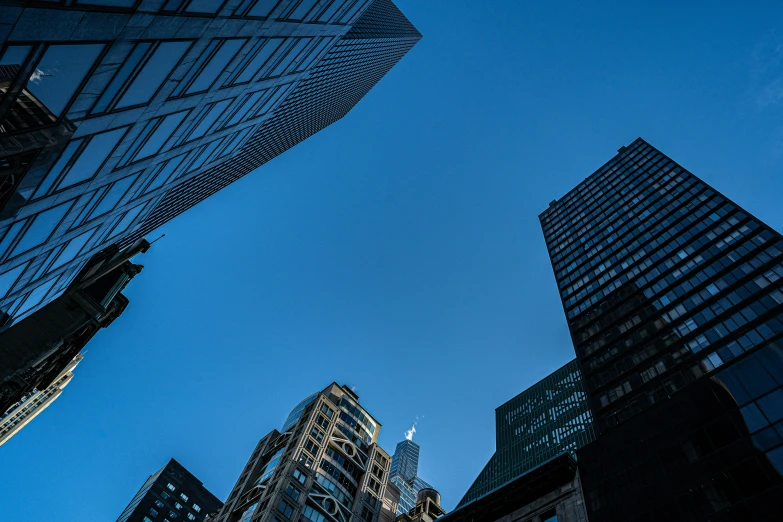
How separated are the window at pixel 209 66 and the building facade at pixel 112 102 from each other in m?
0.07

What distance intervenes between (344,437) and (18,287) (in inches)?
2388

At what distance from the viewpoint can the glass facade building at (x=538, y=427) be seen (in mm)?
114312

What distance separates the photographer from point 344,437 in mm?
74938

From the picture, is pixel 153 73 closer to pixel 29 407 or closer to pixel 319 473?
pixel 319 473

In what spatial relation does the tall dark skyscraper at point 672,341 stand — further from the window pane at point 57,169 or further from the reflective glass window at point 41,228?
the reflective glass window at point 41,228

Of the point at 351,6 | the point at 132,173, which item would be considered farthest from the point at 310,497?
the point at 351,6

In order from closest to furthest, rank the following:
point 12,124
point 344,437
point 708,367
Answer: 1. point 12,124
2. point 708,367
3. point 344,437

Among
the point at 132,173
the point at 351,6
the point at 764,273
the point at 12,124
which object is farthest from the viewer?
the point at 764,273

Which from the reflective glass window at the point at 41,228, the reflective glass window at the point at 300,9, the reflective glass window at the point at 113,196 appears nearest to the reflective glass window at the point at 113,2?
the reflective glass window at the point at 41,228

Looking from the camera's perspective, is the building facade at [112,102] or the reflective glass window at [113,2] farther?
the building facade at [112,102]

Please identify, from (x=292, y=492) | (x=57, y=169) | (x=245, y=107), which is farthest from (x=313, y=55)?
(x=292, y=492)

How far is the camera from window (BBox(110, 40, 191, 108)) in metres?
14.7

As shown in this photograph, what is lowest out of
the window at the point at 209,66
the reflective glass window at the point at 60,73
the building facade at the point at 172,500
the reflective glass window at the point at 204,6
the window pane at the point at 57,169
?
the reflective glass window at the point at 60,73

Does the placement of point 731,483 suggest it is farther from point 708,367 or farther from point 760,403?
point 708,367
